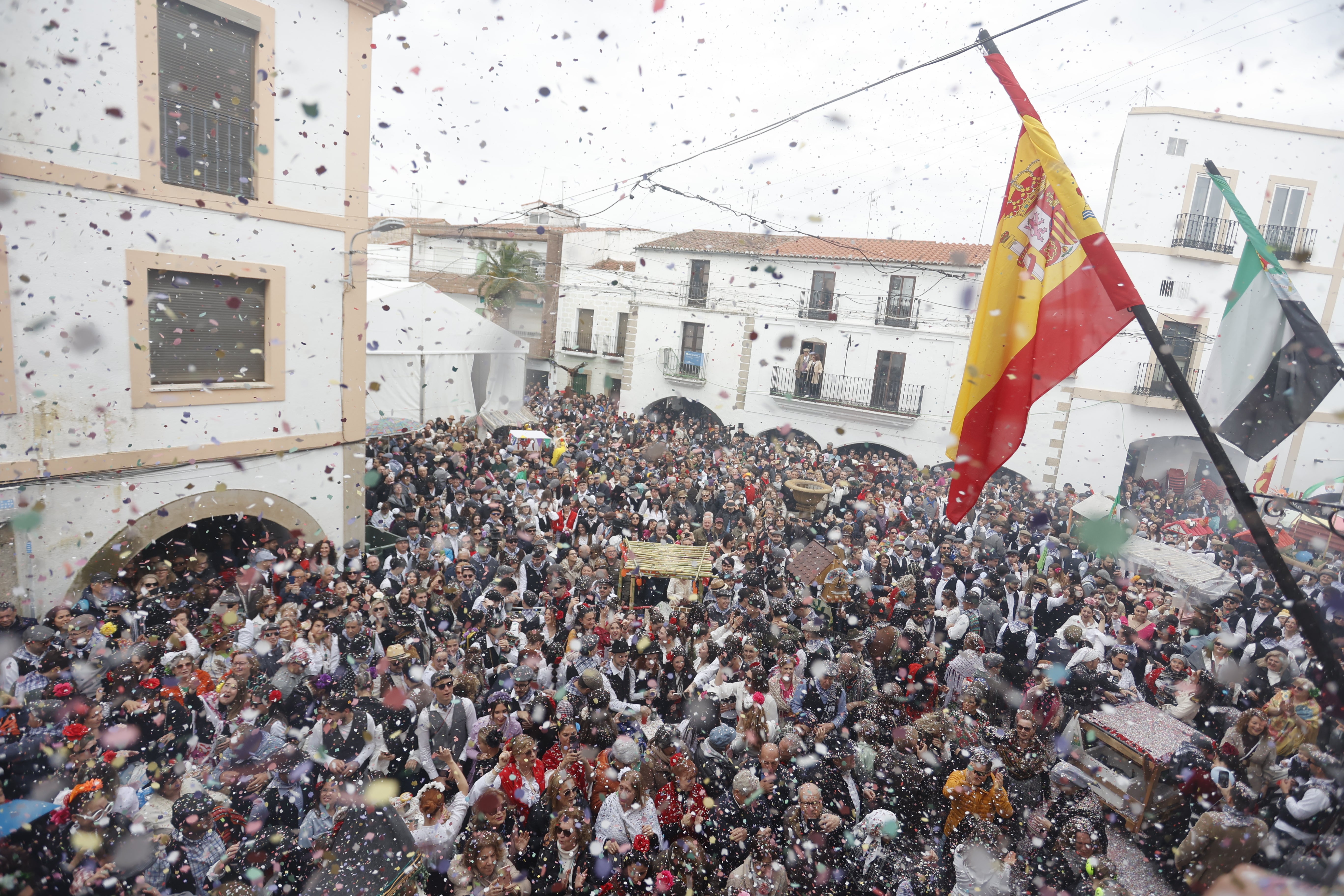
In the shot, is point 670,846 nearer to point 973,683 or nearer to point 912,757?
point 912,757

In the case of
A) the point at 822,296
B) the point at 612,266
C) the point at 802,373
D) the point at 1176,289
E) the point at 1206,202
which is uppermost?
the point at 1206,202

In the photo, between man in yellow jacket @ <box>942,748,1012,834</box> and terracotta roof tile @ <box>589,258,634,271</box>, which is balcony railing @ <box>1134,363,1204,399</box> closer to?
man in yellow jacket @ <box>942,748,1012,834</box>

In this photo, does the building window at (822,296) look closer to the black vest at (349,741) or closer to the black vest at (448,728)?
the black vest at (448,728)

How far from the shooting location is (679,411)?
25500 millimetres

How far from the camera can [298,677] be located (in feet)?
17.3

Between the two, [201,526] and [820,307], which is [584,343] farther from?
[201,526]

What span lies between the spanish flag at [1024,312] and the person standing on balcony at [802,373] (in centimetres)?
1893

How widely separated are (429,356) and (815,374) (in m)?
12.7

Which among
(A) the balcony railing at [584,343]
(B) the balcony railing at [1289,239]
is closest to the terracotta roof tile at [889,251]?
(B) the balcony railing at [1289,239]

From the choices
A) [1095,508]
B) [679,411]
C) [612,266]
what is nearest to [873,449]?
[679,411]

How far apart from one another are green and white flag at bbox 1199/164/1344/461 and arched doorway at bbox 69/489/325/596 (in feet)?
29.6

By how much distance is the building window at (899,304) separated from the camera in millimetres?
20719

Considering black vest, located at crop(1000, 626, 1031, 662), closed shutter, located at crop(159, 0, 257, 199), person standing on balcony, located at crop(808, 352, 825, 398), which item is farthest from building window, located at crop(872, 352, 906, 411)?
closed shutter, located at crop(159, 0, 257, 199)

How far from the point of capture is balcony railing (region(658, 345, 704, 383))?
78.4 ft
